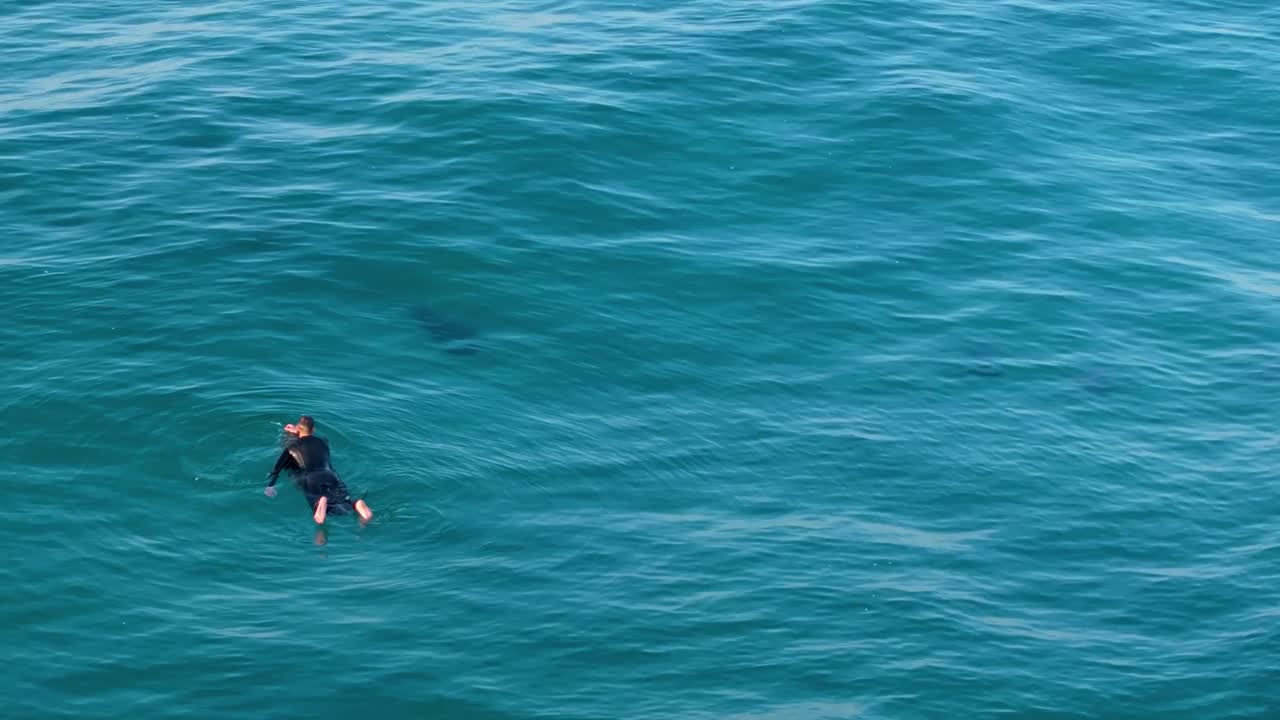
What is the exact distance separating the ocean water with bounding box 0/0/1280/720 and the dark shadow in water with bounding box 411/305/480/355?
87mm

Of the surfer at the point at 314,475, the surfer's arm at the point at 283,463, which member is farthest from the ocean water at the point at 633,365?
the surfer at the point at 314,475

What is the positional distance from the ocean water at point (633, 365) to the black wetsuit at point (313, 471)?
59 centimetres

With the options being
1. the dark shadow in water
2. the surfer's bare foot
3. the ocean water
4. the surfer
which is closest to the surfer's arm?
the surfer

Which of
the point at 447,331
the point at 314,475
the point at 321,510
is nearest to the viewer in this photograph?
the point at 321,510

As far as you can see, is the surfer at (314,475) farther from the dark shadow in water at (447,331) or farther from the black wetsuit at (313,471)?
the dark shadow in water at (447,331)

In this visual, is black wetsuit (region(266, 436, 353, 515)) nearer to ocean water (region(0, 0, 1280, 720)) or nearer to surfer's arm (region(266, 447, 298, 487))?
surfer's arm (region(266, 447, 298, 487))

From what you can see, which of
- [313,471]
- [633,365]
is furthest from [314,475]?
[633,365]

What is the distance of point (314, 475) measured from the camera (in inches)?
991

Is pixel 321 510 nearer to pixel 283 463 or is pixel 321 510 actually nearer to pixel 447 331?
pixel 283 463

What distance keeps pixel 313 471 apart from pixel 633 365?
8.86 metres

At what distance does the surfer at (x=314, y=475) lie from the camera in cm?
2500

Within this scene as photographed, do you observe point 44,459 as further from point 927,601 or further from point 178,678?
point 927,601

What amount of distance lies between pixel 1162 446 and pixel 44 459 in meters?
21.2

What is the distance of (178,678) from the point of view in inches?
867
